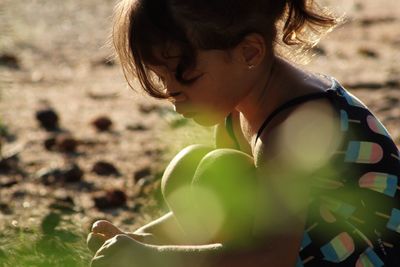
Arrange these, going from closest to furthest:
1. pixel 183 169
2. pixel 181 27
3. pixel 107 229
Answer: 1. pixel 181 27
2. pixel 107 229
3. pixel 183 169

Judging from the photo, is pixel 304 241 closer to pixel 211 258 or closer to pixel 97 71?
pixel 211 258

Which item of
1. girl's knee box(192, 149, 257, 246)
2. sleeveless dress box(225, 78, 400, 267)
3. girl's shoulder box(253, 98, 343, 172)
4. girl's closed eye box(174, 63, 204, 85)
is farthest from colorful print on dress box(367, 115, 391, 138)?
girl's closed eye box(174, 63, 204, 85)

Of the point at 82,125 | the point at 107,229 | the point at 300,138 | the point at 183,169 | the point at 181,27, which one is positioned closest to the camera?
the point at 300,138

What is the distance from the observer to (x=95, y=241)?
8.59ft

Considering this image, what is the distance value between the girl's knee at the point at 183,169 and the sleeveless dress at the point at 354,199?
37 centimetres

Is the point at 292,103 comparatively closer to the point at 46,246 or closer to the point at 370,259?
the point at 370,259

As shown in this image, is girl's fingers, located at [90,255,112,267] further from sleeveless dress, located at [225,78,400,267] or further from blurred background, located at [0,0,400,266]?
sleeveless dress, located at [225,78,400,267]

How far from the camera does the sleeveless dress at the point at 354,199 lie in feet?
7.88

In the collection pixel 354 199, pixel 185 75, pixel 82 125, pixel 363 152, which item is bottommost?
pixel 82 125

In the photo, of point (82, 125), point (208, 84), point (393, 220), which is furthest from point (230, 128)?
point (82, 125)

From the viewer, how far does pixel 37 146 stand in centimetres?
429

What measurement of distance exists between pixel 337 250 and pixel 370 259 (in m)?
0.10

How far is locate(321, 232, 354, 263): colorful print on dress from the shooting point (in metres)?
2.39

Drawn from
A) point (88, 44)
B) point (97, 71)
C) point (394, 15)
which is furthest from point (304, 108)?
point (394, 15)
